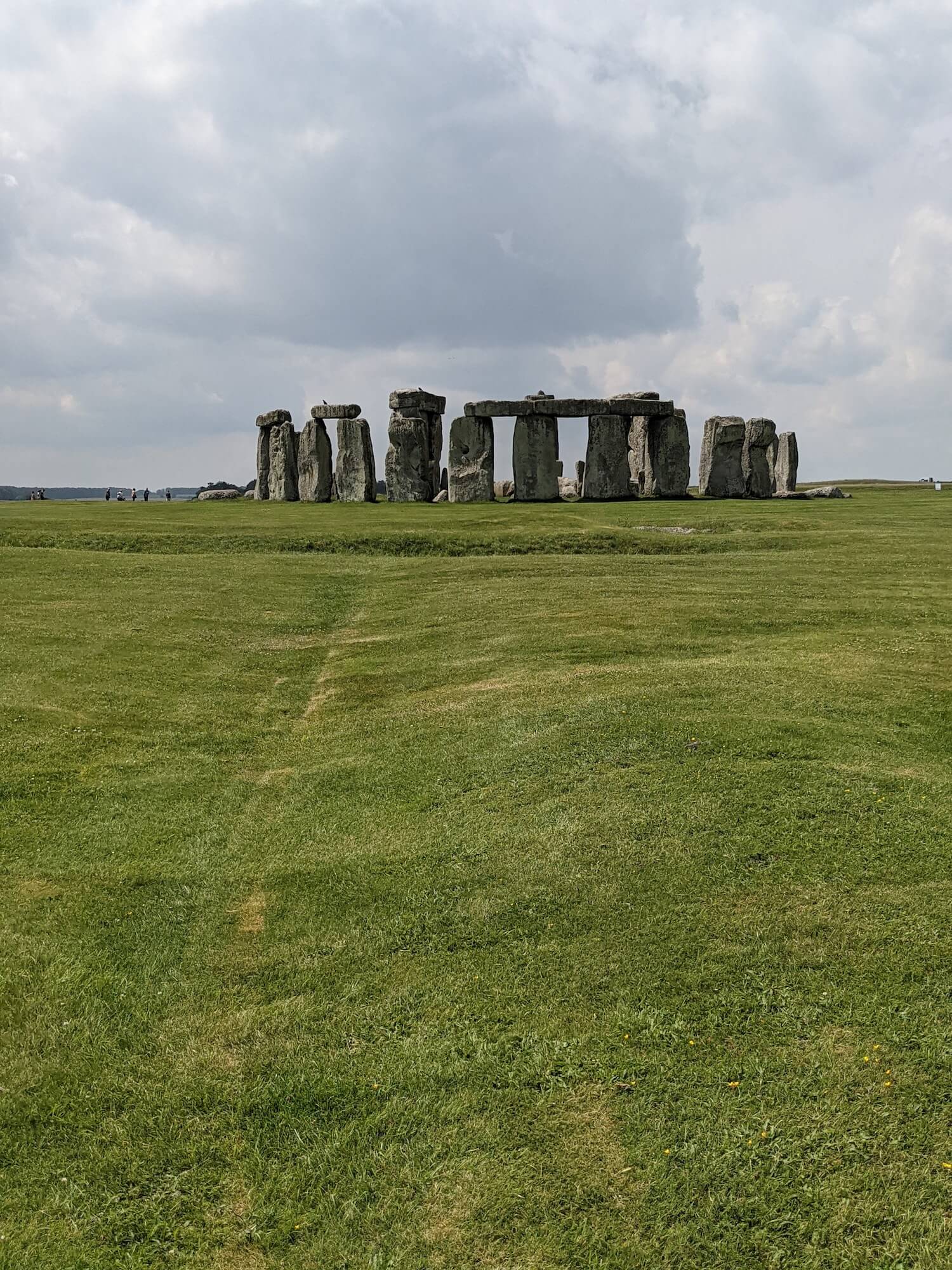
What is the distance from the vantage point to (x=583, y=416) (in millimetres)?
38844

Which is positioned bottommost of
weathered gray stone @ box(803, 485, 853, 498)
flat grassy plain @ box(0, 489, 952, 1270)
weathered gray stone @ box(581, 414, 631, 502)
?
flat grassy plain @ box(0, 489, 952, 1270)

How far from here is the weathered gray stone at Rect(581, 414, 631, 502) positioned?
127 feet

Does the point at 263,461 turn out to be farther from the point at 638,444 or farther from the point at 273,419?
the point at 638,444

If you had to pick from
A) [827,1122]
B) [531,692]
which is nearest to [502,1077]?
[827,1122]

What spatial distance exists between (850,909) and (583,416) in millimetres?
33803

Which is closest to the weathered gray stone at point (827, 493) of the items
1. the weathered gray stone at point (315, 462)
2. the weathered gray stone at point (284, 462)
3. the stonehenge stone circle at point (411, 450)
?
the stonehenge stone circle at point (411, 450)

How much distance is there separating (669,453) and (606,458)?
3.04m

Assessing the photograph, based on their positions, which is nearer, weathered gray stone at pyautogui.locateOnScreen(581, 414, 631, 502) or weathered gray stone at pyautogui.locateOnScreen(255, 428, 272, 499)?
weathered gray stone at pyautogui.locateOnScreen(581, 414, 631, 502)

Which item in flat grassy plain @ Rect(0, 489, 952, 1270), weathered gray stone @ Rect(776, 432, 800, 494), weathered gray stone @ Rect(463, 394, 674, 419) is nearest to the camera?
flat grassy plain @ Rect(0, 489, 952, 1270)

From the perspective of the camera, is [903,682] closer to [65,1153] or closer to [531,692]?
[531,692]

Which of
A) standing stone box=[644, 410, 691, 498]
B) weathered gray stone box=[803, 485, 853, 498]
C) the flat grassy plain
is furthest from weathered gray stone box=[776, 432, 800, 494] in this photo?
the flat grassy plain

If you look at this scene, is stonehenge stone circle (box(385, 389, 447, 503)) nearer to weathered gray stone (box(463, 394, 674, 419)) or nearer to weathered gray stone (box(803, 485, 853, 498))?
weathered gray stone (box(463, 394, 674, 419))

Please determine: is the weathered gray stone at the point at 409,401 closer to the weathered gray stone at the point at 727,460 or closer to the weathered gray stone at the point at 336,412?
the weathered gray stone at the point at 336,412

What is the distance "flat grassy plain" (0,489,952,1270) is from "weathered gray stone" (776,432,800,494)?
1292 inches
